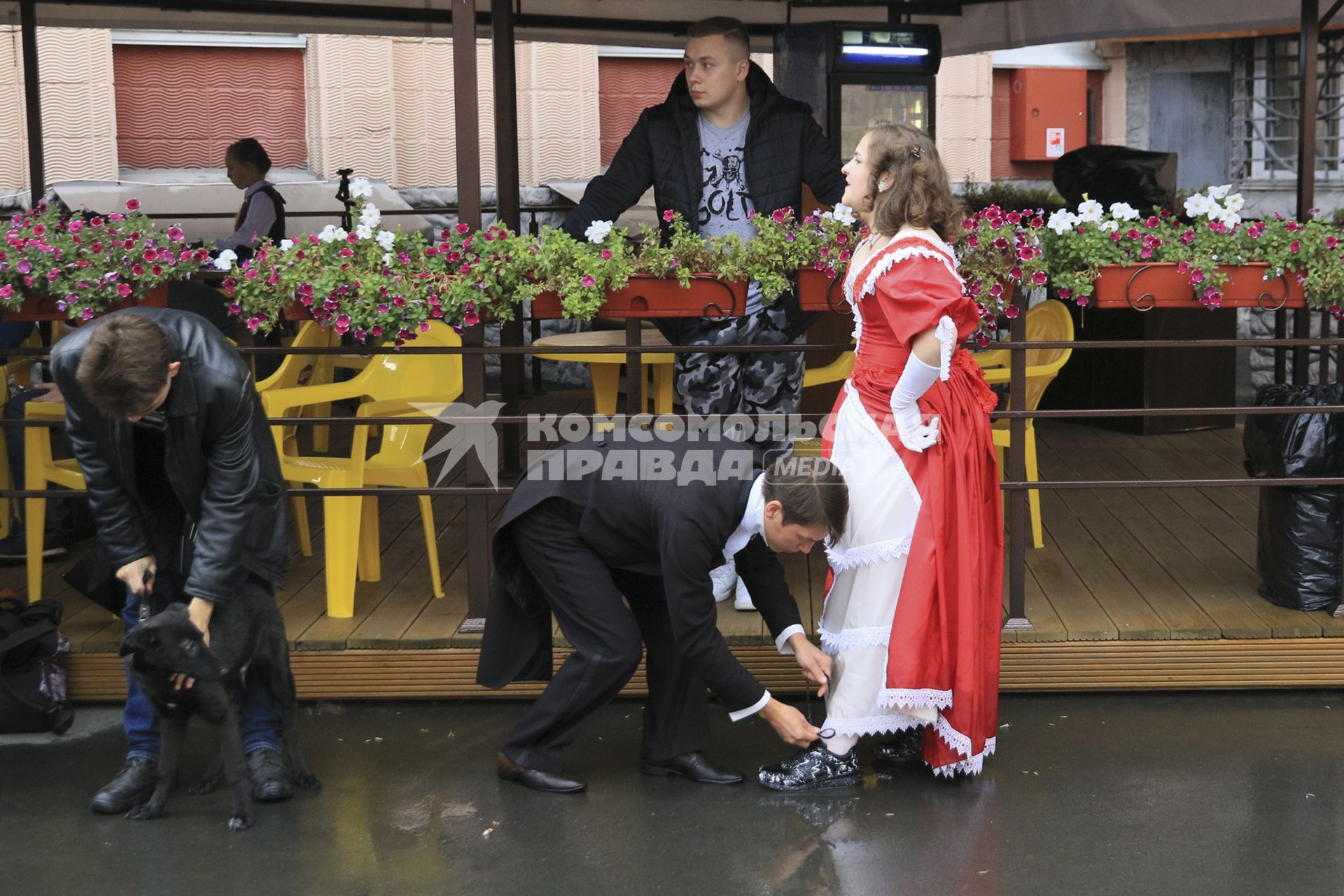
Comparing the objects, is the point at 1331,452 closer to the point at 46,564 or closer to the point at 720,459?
the point at 720,459

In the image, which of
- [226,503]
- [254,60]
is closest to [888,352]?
[226,503]

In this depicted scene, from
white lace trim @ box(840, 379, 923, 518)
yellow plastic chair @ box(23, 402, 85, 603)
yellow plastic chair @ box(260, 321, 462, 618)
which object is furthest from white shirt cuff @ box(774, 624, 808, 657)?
yellow plastic chair @ box(23, 402, 85, 603)

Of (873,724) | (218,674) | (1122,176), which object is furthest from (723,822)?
(1122,176)

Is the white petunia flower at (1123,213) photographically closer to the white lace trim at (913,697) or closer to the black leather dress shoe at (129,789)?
the white lace trim at (913,697)

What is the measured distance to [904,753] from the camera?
4.19 meters

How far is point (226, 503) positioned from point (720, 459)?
1251mm

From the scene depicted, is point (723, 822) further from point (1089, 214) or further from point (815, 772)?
point (1089, 214)

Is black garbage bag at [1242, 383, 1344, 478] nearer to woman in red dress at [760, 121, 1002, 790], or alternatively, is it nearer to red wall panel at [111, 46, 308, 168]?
woman in red dress at [760, 121, 1002, 790]

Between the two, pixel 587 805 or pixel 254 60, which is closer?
pixel 587 805

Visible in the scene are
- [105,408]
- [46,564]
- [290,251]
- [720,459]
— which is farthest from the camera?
[46,564]

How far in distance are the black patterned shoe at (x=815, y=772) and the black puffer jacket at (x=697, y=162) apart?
5.01 ft

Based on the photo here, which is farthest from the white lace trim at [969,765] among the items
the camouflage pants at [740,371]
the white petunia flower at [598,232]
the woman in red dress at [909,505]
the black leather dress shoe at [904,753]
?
the white petunia flower at [598,232]

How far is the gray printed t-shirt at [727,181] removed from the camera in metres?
4.91

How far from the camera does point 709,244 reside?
4465mm
